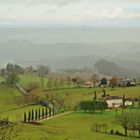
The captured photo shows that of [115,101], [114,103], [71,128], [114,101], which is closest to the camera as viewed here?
[71,128]

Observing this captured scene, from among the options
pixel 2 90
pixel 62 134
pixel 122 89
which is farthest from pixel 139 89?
pixel 62 134

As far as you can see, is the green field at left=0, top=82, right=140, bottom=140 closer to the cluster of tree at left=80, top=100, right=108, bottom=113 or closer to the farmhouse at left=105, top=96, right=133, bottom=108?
the cluster of tree at left=80, top=100, right=108, bottom=113

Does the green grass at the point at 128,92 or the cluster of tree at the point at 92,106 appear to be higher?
the green grass at the point at 128,92

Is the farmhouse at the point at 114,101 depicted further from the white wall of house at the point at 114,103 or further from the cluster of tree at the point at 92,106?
the cluster of tree at the point at 92,106

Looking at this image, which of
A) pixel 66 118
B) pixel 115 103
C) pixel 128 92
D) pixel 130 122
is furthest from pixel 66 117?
pixel 128 92

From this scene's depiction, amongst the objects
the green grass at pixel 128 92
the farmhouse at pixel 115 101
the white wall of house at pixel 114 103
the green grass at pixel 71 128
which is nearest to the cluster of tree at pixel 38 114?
the green grass at pixel 71 128

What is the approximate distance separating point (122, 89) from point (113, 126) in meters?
60.5

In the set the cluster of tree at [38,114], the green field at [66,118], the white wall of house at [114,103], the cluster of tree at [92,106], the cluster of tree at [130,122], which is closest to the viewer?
the green field at [66,118]

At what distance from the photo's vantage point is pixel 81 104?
112688 millimetres

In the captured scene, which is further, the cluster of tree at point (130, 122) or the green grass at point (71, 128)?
the cluster of tree at point (130, 122)

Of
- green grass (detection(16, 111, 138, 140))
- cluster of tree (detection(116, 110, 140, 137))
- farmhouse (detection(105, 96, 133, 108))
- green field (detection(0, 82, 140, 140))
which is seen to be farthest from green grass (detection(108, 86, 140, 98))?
cluster of tree (detection(116, 110, 140, 137))

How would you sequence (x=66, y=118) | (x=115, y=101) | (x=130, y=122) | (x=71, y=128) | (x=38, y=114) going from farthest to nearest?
(x=115, y=101) < (x=38, y=114) < (x=66, y=118) < (x=71, y=128) < (x=130, y=122)

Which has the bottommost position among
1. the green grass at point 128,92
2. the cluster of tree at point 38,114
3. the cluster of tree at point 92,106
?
the cluster of tree at point 38,114

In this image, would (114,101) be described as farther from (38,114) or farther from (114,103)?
(38,114)
